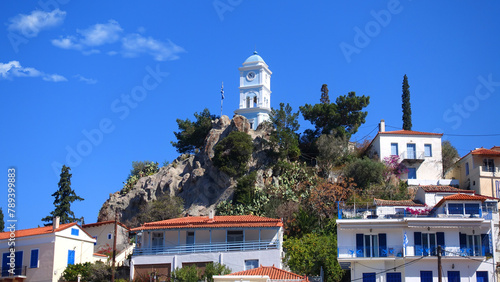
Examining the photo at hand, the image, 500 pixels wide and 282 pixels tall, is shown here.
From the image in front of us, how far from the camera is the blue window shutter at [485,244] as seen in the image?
1699 inches

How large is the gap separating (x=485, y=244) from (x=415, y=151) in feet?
66.5

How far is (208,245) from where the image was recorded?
4722cm

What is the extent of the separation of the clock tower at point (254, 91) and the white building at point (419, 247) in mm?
37351

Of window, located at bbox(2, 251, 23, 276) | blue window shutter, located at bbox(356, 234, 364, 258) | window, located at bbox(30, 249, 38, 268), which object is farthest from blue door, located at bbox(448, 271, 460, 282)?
window, located at bbox(2, 251, 23, 276)

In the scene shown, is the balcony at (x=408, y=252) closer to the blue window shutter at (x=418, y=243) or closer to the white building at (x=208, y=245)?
the blue window shutter at (x=418, y=243)

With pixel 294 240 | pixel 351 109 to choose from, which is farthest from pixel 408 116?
pixel 294 240

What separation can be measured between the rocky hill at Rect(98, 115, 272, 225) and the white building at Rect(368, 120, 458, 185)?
12.0 m

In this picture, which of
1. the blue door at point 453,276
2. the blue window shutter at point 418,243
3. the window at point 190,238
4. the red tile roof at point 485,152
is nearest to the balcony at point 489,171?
the red tile roof at point 485,152

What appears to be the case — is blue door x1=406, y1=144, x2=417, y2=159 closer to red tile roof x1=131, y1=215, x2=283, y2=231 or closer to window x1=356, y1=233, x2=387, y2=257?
red tile roof x1=131, y1=215, x2=283, y2=231

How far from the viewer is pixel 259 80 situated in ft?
270

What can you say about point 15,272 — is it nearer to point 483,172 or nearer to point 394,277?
point 394,277

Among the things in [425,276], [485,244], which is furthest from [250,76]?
[425,276]

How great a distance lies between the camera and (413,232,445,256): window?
42719 millimetres

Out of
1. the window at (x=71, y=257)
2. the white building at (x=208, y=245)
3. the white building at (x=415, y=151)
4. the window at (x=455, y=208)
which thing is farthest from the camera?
the white building at (x=415, y=151)
